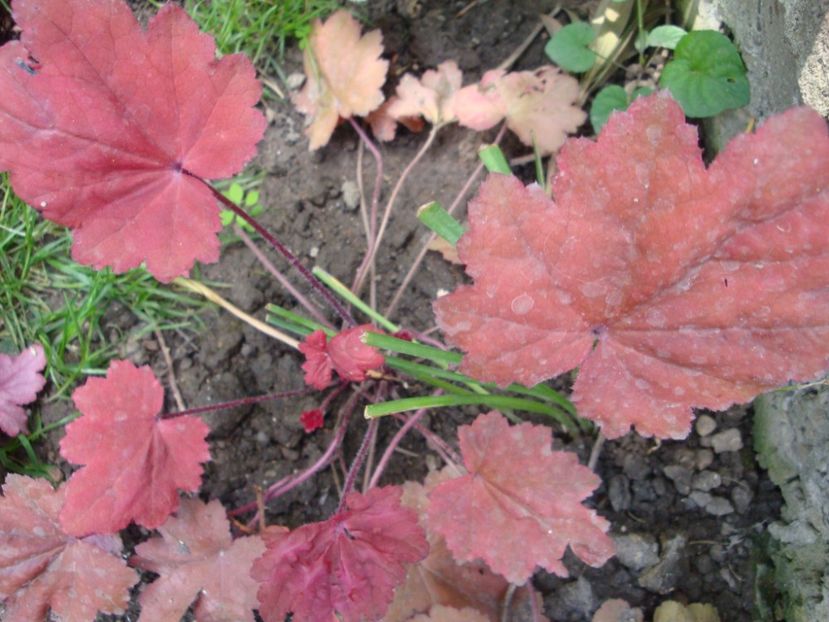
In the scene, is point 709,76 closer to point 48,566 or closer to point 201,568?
point 201,568

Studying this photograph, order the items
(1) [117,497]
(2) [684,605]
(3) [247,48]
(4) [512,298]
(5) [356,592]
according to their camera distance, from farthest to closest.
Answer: (3) [247,48] < (2) [684,605] < (1) [117,497] < (5) [356,592] < (4) [512,298]

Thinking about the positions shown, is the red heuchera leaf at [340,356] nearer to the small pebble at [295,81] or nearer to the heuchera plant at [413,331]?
the heuchera plant at [413,331]

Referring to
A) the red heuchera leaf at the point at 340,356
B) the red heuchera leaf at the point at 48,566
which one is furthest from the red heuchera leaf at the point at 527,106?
the red heuchera leaf at the point at 48,566

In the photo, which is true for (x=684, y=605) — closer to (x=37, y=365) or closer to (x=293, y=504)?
(x=293, y=504)

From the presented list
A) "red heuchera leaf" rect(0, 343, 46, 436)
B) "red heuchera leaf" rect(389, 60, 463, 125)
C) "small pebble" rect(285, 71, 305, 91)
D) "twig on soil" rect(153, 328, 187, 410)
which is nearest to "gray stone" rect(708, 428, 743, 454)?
"red heuchera leaf" rect(389, 60, 463, 125)

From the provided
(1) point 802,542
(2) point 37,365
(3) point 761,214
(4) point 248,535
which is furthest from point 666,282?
(2) point 37,365

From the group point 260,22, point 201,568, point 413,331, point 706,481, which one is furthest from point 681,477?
point 260,22

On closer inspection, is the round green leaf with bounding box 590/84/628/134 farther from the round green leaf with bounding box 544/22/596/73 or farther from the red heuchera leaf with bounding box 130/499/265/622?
the red heuchera leaf with bounding box 130/499/265/622
